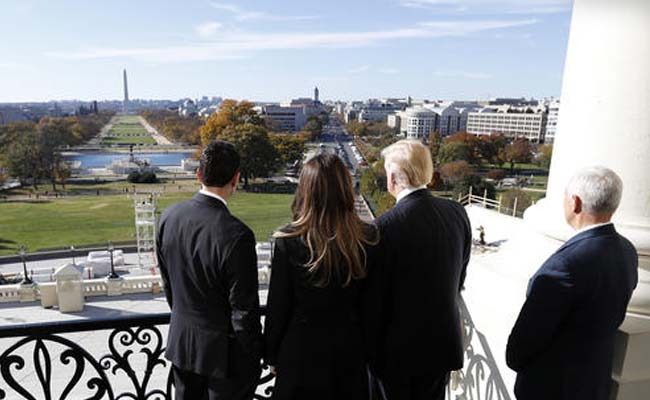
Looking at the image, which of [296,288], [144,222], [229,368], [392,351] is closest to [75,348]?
[229,368]

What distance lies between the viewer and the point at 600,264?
78.7 inches

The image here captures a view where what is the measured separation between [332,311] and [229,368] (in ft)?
2.22

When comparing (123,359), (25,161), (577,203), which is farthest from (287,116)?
(577,203)

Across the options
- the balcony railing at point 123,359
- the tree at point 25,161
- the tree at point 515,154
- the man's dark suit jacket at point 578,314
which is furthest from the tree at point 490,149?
the man's dark suit jacket at point 578,314

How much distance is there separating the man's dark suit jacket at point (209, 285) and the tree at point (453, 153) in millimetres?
54303

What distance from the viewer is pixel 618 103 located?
2428 millimetres

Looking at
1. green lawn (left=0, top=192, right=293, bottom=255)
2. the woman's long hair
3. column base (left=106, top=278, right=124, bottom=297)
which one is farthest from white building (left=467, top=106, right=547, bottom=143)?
the woman's long hair

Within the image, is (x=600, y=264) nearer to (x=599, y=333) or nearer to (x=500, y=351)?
(x=599, y=333)

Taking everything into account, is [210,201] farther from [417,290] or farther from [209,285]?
[417,290]

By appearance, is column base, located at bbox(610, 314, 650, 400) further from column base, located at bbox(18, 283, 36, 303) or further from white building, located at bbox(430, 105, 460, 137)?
white building, located at bbox(430, 105, 460, 137)

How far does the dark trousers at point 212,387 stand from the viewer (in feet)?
8.35

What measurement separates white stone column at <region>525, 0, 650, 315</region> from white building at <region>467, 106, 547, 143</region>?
10075 centimetres

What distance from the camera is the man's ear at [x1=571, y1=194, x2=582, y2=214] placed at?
6.84ft

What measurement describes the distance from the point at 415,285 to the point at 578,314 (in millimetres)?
722
